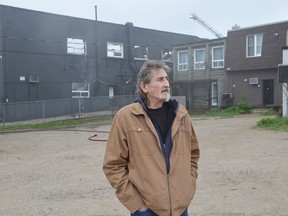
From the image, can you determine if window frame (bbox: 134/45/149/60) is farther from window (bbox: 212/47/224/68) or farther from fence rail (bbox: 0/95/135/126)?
fence rail (bbox: 0/95/135/126)

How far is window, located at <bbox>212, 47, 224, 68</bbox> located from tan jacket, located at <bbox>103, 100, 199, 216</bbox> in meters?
27.8

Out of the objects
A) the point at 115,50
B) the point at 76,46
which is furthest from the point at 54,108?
the point at 115,50

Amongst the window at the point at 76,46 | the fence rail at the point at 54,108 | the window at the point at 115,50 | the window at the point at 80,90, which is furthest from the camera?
the window at the point at 115,50

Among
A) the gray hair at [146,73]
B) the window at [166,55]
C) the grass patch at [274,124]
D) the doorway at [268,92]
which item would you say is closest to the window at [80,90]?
the window at [166,55]

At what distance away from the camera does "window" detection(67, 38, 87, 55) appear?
93.3ft

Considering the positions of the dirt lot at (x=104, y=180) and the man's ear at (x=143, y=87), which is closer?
the man's ear at (x=143, y=87)

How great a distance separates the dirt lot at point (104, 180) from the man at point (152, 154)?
8.17 feet

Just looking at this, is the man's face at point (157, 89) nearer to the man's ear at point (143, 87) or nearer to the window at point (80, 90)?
the man's ear at point (143, 87)

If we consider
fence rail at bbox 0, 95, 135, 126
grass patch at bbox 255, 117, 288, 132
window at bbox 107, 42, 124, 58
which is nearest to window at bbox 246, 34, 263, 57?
fence rail at bbox 0, 95, 135, 126

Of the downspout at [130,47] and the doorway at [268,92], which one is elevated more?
the downspout at [130,47]

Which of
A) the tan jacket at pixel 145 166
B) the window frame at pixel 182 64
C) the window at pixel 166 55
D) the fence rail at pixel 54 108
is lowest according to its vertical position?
the fence rail at pixel 54 108

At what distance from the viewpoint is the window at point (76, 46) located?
28.4m

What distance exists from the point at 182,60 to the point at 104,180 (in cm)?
2617

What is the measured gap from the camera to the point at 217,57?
3045cm
